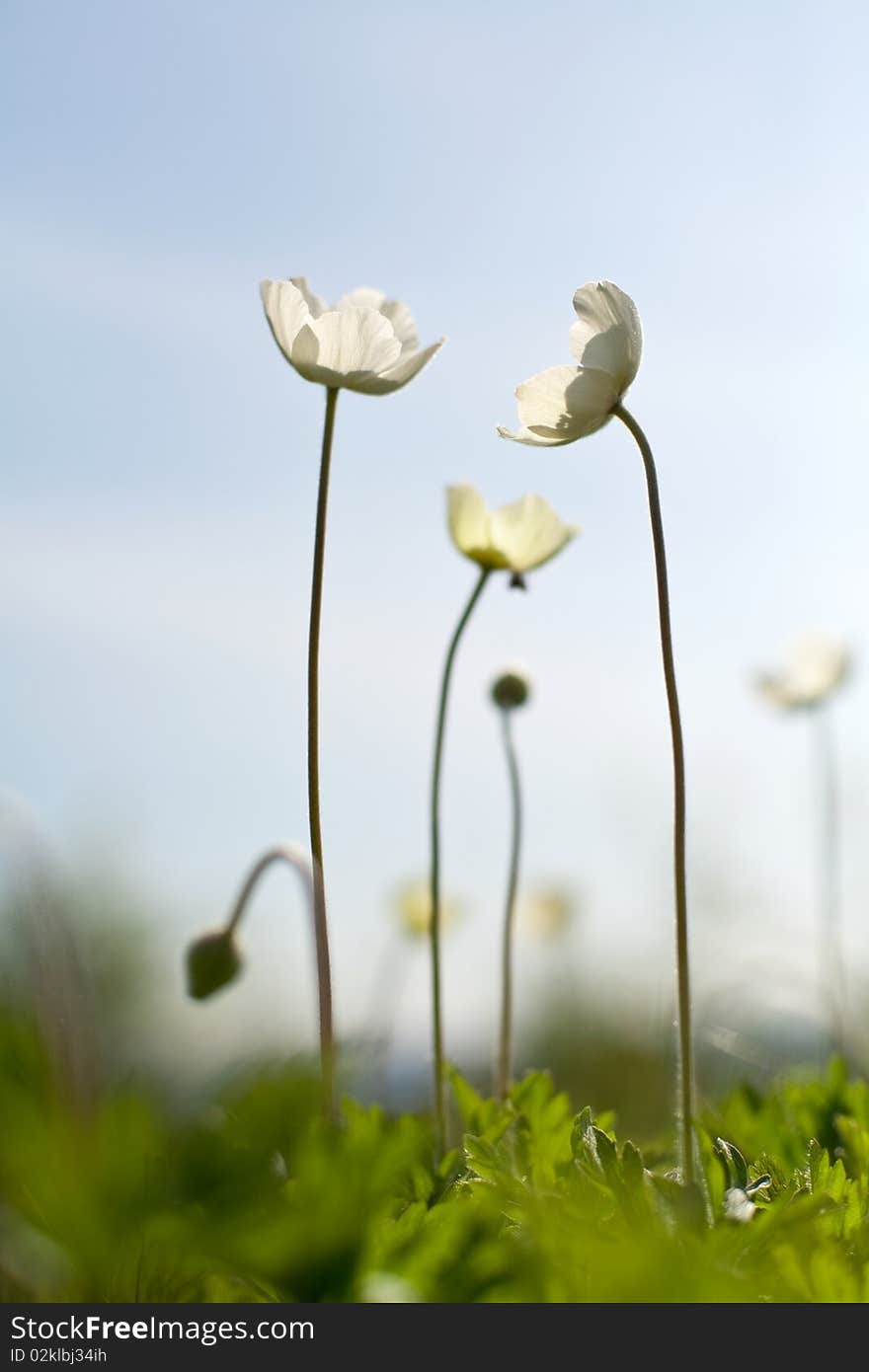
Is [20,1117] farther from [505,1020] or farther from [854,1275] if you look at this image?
[505,1020]

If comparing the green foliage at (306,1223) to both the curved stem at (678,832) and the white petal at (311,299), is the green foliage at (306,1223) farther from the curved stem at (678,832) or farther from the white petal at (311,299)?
the white petal at (311,299)

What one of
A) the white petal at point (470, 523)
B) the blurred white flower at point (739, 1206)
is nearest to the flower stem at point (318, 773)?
the blurred white flower at point (739, 1206)

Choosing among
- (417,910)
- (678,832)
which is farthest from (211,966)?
(417,910)

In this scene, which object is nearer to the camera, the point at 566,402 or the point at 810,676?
the point at 566,402

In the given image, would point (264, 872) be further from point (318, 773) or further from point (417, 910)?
point (417, 910)

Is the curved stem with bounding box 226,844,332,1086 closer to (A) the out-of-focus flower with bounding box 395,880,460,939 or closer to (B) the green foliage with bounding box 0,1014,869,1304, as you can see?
(B) the green foliage with bounding box 0,1014,869,1304
